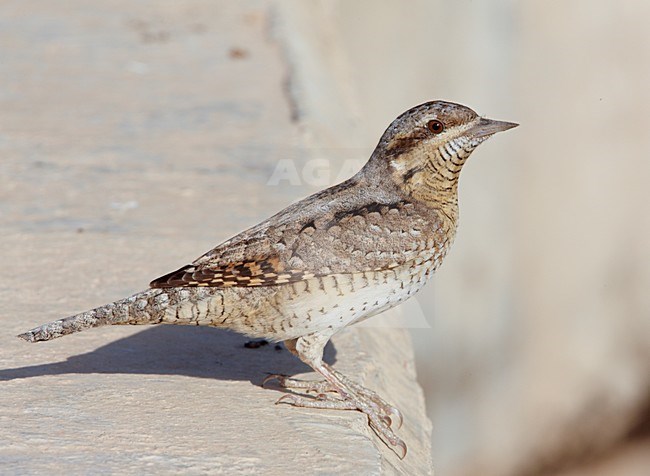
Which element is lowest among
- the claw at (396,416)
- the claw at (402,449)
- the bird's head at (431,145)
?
the claw at (402,449)

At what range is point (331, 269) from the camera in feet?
13.2

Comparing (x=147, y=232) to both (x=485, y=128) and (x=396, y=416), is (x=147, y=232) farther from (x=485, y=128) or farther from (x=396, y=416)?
(x=485, y=128)

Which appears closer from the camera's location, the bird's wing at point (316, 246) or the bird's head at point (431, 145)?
the bird's wing at point (316, 246)

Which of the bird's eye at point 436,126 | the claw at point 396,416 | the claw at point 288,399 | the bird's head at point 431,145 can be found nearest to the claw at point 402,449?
the claw at point 396,416

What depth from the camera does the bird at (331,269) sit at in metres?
4.00

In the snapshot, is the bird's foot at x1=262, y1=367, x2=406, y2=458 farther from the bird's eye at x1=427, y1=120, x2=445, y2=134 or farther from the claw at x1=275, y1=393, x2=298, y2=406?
the bird's eye at x1=427, y1=120, x2=445, y2=134

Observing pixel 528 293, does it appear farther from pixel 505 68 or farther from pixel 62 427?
pixel 62 427

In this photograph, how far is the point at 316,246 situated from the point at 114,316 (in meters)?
0.82

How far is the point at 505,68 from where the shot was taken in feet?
35.5

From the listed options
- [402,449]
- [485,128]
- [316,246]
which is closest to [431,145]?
[485,128]

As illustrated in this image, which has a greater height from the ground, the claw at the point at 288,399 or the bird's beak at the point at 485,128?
the bird's beak at the point at 485,128

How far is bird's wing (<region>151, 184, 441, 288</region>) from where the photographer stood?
3.99 m

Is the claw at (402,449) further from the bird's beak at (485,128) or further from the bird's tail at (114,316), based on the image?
the bird's beak at (485,128)

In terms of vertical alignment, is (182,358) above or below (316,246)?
below
